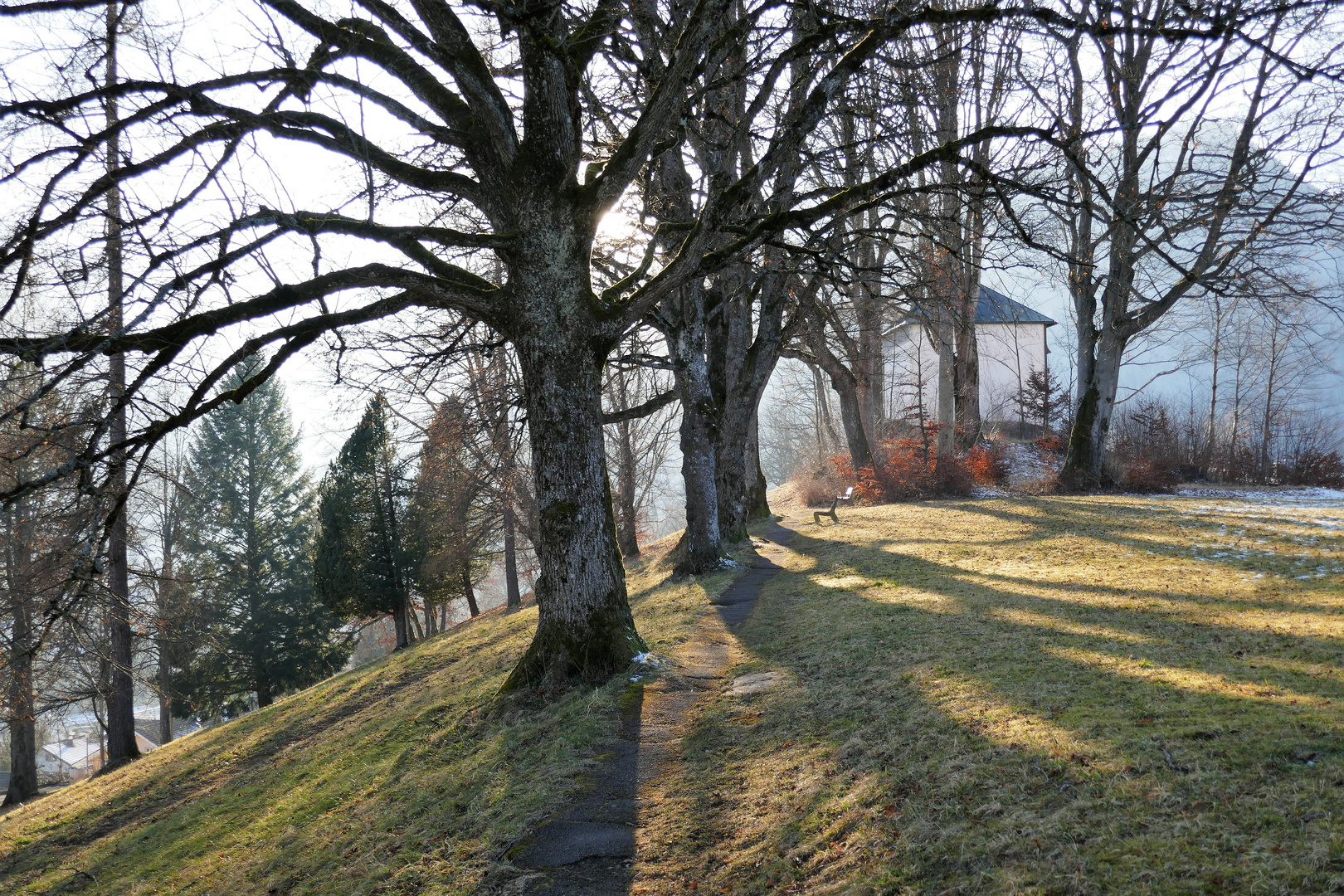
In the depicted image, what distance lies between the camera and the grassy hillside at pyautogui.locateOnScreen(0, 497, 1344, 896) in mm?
3199

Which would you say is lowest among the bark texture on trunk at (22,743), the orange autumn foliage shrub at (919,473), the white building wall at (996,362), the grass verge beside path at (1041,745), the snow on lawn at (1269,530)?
the bark texture on trunk at (22,743)

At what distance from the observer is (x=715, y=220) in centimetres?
728

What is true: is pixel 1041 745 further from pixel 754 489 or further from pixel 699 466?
pixel 754 489

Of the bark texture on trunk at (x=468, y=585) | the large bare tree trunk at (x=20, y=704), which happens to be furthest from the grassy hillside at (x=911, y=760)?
the bark texture on trunk at (x=468, y=585)

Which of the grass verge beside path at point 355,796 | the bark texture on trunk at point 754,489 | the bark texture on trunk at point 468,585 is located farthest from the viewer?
the bark texture on trunk at point 468,585

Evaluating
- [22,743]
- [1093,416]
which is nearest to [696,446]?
[1093,416]

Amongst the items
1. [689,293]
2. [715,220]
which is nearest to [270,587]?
[689,293]

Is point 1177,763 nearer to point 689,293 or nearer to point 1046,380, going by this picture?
point 689,293

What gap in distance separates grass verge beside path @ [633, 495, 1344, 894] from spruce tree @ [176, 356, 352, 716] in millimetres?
25076

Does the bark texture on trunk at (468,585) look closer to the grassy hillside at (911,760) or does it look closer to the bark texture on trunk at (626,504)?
the bark texture on trunk at (626,504)

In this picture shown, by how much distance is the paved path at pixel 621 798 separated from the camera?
4074 mm

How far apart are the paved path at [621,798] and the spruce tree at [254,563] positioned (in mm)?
23263

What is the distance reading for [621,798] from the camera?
496 cm

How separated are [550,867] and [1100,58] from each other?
20.5 m
